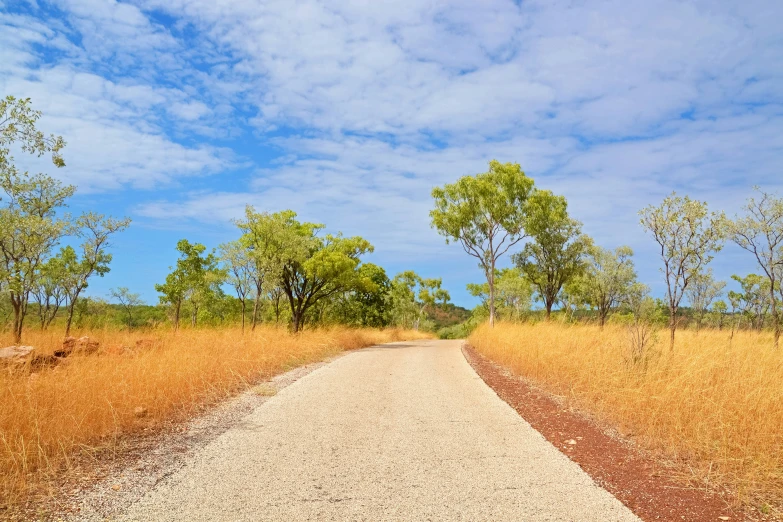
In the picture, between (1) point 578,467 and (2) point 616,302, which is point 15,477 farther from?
(2) point 616,302

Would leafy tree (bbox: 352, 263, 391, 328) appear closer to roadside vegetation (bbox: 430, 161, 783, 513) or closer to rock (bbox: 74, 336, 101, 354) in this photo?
roadside vegetation (bbox: 430, 161, 783, 513)

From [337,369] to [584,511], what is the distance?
35.4 ft

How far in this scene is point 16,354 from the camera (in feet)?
31.6

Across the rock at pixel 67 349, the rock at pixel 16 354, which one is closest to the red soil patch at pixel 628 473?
the rock at pixel 16 354

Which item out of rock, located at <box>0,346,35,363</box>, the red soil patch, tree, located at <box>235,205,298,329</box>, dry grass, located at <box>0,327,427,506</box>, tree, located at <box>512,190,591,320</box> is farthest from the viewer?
tree, located at <box>512,190,591,320</box>

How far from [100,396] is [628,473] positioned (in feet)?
23.3

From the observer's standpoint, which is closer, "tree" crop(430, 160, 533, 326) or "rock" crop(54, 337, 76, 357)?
"rock" crop(54, 337, 76, 357)

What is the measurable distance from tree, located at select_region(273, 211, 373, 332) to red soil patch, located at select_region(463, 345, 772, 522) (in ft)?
65.4

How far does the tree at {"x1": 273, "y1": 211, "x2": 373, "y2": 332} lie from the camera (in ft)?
89.7

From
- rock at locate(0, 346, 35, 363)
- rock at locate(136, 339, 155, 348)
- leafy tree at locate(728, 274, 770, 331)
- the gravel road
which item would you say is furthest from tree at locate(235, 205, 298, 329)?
leafy tree at locate(728, 274, 770, 331)

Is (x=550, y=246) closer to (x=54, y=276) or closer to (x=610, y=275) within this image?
(x=610, y=275)

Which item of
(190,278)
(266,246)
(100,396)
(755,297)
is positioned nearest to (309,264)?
(266,246)

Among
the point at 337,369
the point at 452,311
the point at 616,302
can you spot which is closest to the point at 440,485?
the point at 337,369

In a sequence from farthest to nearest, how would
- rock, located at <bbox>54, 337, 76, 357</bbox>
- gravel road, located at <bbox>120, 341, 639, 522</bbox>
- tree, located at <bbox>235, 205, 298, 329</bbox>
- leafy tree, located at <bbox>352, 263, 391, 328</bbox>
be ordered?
leafy tree, located at <bbox>352, 263, 391, 328</bbox> < tree, located at <bbox>235, 205, 298, 329</bbox> < rock, located at <bbox>54, 337, 76, 357</bbox> < gravel road, located at <bbox>120, 341, 639, 522</bbox>
